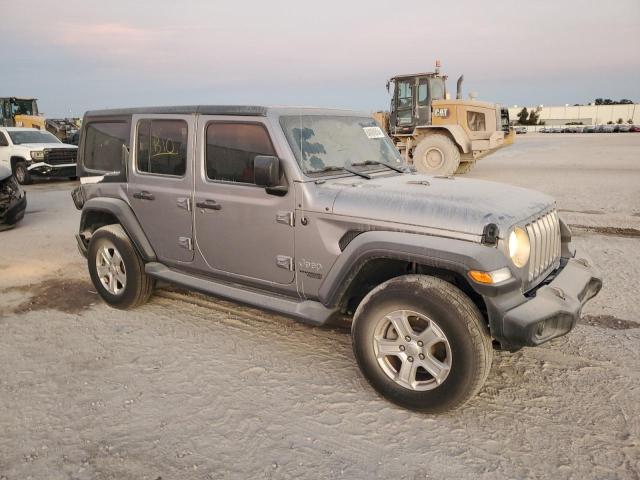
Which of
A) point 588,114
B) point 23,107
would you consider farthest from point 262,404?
point 588,114

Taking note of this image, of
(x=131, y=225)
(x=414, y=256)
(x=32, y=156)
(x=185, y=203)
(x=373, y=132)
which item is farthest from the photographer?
(x=32, y=156)

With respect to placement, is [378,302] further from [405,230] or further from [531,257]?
Result: [531,257]

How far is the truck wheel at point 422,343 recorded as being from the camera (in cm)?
300

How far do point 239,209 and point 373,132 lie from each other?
1.45 m

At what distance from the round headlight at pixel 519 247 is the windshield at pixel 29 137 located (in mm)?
16585

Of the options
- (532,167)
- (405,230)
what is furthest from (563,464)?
(532,167)

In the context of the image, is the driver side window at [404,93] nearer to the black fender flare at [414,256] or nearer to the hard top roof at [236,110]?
the hard top roof at [236,110]

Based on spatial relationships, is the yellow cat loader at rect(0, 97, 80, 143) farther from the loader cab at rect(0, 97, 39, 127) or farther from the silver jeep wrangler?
the silver jeep wrangler

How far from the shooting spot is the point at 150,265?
4738 millimetres

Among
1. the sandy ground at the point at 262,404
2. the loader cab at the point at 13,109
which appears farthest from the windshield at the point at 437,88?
the loader cab at the point at 13,109

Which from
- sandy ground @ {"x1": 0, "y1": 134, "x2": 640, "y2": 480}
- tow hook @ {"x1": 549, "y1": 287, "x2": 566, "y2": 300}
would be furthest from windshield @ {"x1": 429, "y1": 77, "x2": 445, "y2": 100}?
tow hook @ {"x1": 549, "y1": 287, "x2": 566, "y2": 300}

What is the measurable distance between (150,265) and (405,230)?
260cm

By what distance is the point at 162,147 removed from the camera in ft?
14.9

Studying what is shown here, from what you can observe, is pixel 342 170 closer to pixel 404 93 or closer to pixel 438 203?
pixel 438 203
